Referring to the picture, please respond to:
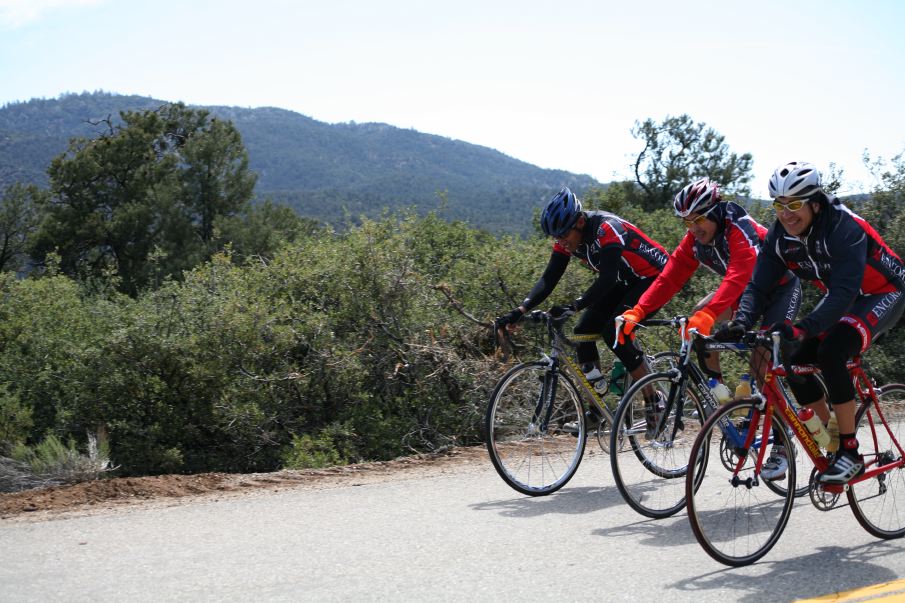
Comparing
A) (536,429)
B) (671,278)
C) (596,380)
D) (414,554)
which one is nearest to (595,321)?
(596,380)

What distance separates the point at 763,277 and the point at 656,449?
1509 millimetres

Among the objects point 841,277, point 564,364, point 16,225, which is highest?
point 16,225

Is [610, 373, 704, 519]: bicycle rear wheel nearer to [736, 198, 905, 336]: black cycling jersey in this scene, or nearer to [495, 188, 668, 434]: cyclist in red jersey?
[495, 188, 668, 434]: cyclist in red jersey

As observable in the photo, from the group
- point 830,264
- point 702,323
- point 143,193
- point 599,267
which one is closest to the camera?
point 830,264

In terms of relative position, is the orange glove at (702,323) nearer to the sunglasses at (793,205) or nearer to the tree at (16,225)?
the sunglasses at (793,205)

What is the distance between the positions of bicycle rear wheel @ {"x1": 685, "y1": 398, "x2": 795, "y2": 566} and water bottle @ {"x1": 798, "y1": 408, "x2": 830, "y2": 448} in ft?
0.53

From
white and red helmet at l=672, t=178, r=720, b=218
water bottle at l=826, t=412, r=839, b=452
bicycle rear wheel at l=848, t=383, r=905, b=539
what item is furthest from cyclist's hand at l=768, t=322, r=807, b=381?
white and red helmet at l=672, t=178, r=720, b=218

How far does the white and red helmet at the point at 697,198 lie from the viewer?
6094 mm

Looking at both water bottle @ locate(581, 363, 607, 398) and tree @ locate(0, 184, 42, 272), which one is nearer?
water bottle @ locate(581, 363, 607, 398)

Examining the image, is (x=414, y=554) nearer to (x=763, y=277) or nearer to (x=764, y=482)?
(x=764, y=482)

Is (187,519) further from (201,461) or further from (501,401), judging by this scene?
(201,461)

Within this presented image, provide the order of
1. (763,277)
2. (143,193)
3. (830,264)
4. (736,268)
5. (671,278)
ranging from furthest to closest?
(143,193) → (671,278) → (736,268) → (763,277) → (830,264)

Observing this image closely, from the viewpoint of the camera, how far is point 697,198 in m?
6.09

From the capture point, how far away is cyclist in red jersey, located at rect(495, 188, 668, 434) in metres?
6.70
